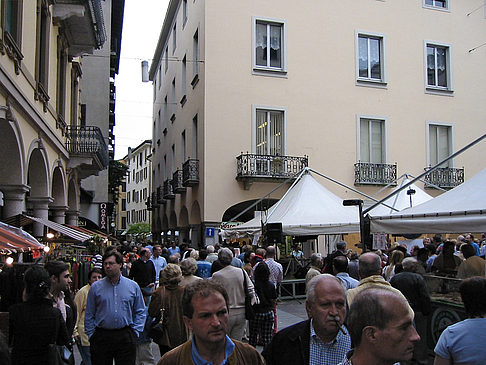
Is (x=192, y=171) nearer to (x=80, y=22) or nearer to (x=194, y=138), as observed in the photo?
(x=194, y=138)

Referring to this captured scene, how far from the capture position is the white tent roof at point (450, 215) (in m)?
7.15

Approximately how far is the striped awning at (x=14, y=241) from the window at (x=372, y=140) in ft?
59.2

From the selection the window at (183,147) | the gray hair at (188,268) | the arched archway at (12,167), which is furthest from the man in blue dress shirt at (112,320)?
the window at (183,147)

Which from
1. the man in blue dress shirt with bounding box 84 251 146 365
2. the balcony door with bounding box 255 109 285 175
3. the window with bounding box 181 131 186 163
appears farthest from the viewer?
the window with bounding box 181 131 186 163

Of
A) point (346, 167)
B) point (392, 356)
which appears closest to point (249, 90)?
point (346, 167)

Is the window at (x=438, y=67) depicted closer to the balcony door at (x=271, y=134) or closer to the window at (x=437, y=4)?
the window at (x=437, y=4)

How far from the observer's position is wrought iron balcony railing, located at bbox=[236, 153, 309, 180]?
72.4 feet

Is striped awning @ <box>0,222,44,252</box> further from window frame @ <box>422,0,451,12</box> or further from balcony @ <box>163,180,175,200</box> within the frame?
window frame @ <box>422,0,451,12</box>

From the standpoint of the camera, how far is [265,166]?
73.4 feet

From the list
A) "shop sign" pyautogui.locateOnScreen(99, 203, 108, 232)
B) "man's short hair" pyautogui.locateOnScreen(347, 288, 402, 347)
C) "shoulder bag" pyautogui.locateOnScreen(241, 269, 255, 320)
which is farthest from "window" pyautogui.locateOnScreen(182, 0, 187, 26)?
"man's short hair" pyautogui.locateOnScreen(347, 288, 402, 347)

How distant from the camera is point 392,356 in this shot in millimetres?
2402

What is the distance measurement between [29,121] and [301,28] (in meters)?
14.9

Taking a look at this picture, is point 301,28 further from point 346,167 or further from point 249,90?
point 346,167

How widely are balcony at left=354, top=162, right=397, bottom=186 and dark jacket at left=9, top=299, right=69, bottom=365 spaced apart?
2023 cm
